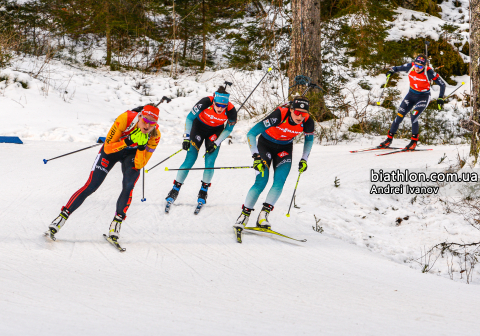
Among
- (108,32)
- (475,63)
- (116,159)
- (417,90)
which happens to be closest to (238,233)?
(116,159)

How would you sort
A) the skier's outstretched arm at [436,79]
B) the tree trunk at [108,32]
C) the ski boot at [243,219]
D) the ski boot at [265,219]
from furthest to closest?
the tree trunk at [108,32] → the skier's outstretched arm at [436,79] → the ski boot at [265,219] → the ski boot at [243,219]

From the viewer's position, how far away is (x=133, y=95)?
13.7 meters

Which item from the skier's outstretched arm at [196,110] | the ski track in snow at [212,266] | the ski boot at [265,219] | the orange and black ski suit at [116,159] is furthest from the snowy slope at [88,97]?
the ski boot at [265,219]

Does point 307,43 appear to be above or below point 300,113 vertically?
above

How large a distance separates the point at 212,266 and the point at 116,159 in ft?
5.75

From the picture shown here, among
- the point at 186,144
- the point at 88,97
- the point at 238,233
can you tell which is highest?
the point at 88,97

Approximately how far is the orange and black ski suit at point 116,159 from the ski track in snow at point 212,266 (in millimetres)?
491

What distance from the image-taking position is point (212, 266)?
3.94 metres

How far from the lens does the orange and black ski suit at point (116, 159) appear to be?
14.4 feet

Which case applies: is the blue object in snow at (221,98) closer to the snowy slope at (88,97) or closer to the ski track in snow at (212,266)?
the ski track in snow at (212,266)

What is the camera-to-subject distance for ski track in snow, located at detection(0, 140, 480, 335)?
2398 mm

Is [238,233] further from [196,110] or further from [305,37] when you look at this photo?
[305,37]

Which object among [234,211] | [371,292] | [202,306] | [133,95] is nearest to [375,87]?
[133,95]

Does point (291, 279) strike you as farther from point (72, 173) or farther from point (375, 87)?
point (375, 87)
